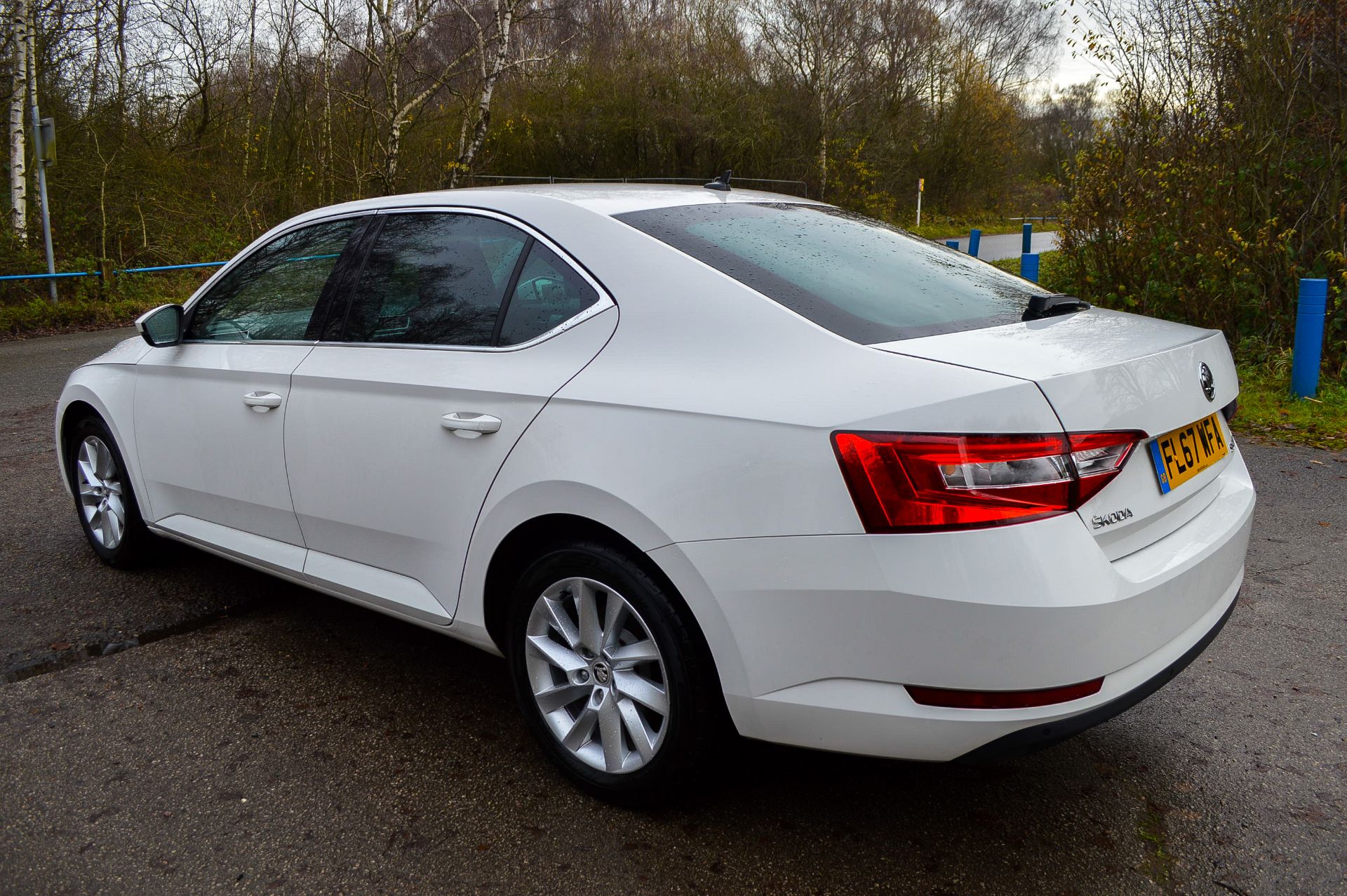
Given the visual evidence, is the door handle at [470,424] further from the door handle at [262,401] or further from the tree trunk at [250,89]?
the tree trunk at [250,89]

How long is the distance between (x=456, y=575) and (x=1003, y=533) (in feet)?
5.07

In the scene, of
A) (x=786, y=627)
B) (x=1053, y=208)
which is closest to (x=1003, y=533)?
(x=786, y=627)

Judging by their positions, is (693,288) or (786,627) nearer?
(786,627)

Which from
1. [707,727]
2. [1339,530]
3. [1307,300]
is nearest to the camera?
[707,727]

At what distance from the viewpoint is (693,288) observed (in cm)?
261

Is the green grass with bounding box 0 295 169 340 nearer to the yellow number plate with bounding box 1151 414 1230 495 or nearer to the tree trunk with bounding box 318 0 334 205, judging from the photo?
the tree trunk with bounding box 318 0 334 205

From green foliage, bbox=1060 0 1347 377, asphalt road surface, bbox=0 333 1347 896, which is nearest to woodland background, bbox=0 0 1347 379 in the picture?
green foliage, bbox=1060 0 1347 377

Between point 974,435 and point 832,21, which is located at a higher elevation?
point 832,21

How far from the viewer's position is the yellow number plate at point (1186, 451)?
2420mm

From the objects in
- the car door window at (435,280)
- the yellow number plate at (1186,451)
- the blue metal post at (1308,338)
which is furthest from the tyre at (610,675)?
the blue metal post at (1308,338)

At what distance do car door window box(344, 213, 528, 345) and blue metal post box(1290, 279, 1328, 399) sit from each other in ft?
22.3

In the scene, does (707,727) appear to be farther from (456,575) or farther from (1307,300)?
(1307,300)

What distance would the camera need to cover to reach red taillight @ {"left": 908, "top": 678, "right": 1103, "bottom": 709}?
85.3 inches

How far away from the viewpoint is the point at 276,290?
12.6 ft
